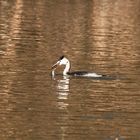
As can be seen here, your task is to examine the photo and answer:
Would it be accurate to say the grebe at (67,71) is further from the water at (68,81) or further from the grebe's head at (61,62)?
the water at (68,81)

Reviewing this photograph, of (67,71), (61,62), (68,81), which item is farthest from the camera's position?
(61,62)

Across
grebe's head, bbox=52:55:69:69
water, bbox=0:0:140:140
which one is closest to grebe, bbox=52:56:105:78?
grebe's head, bbox=52:55:69:69

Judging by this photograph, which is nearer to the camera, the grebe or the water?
the water

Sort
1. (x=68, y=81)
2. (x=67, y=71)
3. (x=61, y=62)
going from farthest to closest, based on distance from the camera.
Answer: (x=61, y=62), (x=67, y=71), (x=68, y=81)

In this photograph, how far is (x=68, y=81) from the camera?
25.5 metres

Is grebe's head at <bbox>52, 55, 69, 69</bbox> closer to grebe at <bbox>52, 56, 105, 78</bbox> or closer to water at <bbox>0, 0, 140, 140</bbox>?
grebe at <bbox>52, 56, 105, 78</bbox>

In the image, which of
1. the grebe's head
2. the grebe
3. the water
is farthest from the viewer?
the grebe's head

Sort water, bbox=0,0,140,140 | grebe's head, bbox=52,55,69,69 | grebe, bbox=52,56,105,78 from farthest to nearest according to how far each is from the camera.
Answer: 1. grebe's head, bbox=52,55,69,69
2. grebe, bbox=52,56,105,78
3. water, bbox=0,0,140,140

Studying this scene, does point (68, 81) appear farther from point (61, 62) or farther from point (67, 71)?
point (61, 62)

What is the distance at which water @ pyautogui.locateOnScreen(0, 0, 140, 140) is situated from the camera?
1888 centimetres

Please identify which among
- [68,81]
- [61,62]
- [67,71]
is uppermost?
[61,62]

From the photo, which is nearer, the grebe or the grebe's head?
the grebe

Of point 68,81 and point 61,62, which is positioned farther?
point 61,62

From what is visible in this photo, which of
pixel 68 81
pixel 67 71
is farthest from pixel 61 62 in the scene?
pixel 68 81
